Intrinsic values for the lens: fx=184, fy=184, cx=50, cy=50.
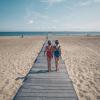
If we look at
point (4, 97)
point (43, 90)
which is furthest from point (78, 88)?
point (4, 97)

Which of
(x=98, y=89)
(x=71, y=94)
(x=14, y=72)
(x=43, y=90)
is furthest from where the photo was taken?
(x=14, y=72)

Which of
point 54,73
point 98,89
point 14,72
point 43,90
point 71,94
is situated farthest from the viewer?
point 14,72

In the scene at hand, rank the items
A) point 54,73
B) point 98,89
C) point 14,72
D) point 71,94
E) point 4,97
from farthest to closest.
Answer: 1. point 14,72
2. point 54,73
3. point 98,89
4. point 4,97
5. point 71,94

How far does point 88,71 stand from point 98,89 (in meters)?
3.34

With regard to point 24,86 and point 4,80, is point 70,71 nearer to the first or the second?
point 4,80

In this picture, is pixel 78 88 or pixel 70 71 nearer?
pixel 78 88

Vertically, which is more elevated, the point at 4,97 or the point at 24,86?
the point at 24,86

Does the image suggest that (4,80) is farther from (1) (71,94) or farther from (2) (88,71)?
(2) (88,71)

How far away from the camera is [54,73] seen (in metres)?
8.73

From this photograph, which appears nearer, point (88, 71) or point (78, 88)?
point (78, 88)

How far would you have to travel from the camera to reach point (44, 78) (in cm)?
777

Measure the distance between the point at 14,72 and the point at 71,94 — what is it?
5323 millimetres

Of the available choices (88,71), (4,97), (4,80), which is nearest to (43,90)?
(4,97)

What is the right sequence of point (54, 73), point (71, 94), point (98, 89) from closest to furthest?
point (71, 94) < point (98, 89) < point (54, 73)
